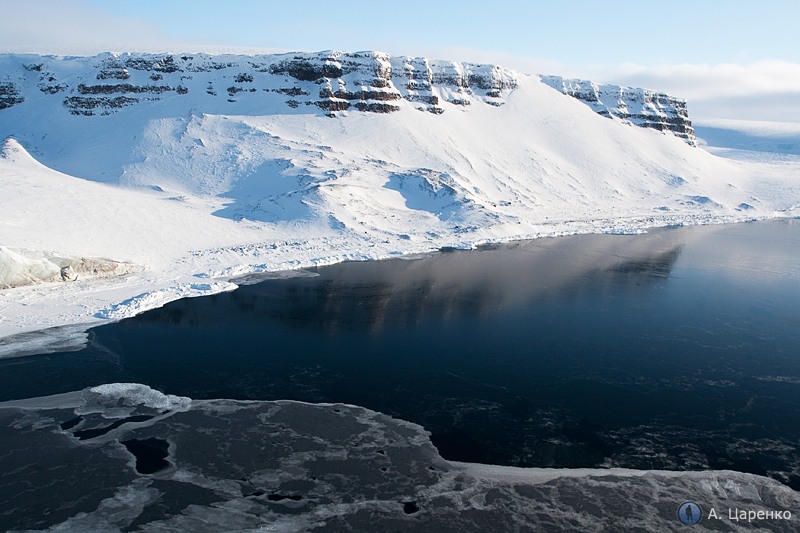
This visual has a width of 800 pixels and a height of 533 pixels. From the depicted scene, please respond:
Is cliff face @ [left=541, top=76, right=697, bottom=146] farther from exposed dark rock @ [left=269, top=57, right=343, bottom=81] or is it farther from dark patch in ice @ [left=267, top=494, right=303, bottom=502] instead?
dark patch in ice @ [left=267, top=494, right=303, bottom=502]

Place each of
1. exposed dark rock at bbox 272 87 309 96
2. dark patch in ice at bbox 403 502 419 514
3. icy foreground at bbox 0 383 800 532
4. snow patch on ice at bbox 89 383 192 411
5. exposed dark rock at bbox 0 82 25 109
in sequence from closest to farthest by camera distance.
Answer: icy foreground at bbox 0 383 800 532, dark patch in ice at bbox 403 502 419 514, snow patch on ice at bbox 89 383 192 411, exposed dark rock at bbox 0 82 25 109, exposed dark rock at bbox 272 87 309 96

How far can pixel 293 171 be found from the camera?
60.1 m

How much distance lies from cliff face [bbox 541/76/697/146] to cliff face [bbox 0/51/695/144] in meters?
29.2

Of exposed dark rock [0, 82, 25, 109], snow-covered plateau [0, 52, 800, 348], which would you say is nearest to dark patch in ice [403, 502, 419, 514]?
snow-covered plateau [0, 52, 800, 348]

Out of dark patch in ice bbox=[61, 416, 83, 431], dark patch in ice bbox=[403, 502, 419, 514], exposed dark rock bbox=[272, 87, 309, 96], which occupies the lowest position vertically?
dark patch in ice bbox=[61, 416, 83, 431]

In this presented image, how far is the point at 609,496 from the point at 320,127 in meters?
64.0

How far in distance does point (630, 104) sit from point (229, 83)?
71408 mm

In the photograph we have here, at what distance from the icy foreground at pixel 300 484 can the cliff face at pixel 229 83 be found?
61406 mm

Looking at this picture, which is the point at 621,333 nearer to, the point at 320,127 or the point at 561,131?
the point at 320,127

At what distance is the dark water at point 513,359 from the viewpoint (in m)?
18.5

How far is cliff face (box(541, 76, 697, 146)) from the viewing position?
336ft

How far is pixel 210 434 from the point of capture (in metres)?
18.3

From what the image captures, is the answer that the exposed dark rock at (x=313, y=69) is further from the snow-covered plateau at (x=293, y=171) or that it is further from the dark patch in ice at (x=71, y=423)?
the dark patch in ice at (x=71, y=423)

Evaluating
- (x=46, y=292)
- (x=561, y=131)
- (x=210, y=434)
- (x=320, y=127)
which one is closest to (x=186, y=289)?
(x=46, y=292)
